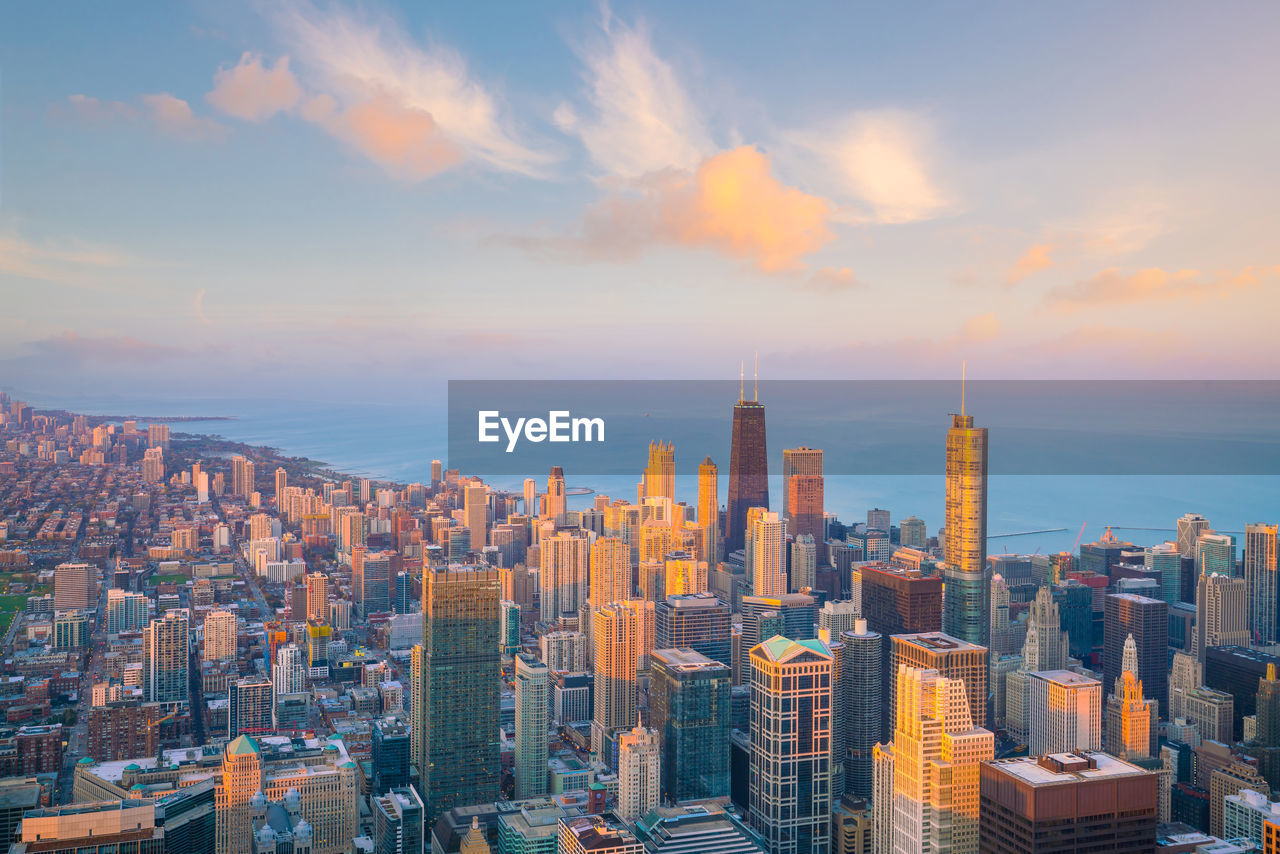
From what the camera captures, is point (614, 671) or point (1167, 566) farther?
point (1167, 566)

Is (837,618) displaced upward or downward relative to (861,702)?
upward

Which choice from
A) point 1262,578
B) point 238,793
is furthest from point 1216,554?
point 238,793

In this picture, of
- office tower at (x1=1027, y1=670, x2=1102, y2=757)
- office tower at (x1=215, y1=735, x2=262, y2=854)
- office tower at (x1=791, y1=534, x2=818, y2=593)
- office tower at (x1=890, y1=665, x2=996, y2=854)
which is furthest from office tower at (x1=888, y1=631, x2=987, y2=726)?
office tower at (x1=791, y1=534, x2=818, y2=593)

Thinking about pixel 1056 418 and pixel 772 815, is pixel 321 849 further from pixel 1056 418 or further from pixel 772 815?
pixel 1056 418

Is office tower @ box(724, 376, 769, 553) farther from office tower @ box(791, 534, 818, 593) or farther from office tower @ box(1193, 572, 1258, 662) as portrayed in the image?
office tower @ box(1193, 572, 1258, 662)

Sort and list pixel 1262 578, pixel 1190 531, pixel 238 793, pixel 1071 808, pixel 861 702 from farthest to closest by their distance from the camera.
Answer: pixel 1190 531 < pixel 1262 578 < pixel 861 702 < pixel 238 793 < pixel 1071 808

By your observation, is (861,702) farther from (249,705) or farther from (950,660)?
(249,705)
